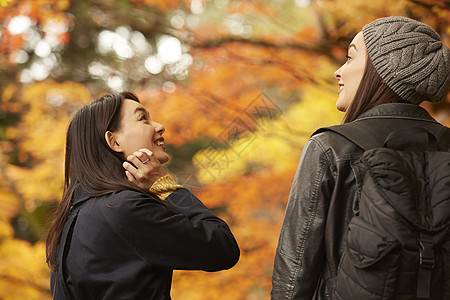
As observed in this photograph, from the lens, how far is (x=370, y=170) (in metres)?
1.33

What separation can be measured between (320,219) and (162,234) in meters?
0.55

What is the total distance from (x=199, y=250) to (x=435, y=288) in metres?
0.76

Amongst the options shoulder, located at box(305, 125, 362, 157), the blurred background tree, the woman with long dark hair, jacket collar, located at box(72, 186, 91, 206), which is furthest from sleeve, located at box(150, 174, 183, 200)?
the blurred background tree

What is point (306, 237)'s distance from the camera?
1.47 metres

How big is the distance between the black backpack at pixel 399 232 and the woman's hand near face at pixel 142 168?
780 mm

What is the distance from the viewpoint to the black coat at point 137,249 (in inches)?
62.2

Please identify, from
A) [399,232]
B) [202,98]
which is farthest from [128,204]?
[202,98]

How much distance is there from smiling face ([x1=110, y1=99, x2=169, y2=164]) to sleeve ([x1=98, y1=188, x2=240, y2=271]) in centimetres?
27

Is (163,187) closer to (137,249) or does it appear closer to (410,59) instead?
(137,249)

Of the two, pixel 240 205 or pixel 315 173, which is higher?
pixel 315 173

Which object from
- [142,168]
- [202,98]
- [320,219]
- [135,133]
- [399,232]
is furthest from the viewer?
[202,98]

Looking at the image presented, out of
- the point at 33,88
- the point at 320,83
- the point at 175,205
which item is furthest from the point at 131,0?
the point at 175,205

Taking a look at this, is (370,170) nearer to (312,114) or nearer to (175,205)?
(175,205)

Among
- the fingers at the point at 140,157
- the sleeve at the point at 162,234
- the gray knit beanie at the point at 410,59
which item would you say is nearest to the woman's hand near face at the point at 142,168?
the fingers at the point at 140,157
